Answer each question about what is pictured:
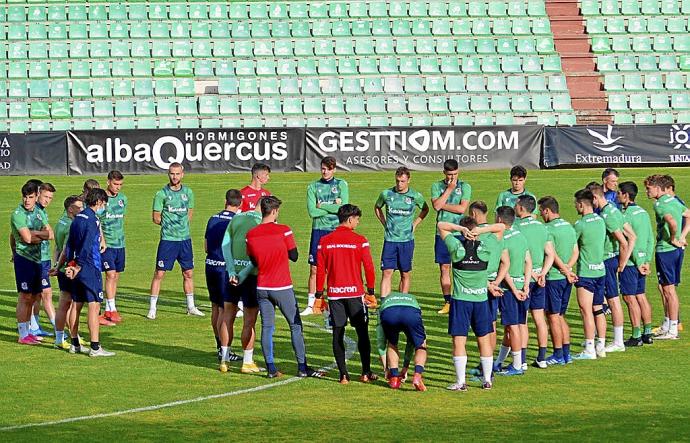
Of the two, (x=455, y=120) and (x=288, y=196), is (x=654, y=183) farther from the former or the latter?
(x=455, y=120)

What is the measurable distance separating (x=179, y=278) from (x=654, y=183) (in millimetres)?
10260

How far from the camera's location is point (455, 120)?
40.4m

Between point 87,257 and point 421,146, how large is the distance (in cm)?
2271

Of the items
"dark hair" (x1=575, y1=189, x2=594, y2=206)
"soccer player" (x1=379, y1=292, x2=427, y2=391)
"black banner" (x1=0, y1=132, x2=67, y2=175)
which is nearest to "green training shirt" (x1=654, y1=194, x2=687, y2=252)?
"dark hair" (x1=575, y1=189, x2=594, y2=206)

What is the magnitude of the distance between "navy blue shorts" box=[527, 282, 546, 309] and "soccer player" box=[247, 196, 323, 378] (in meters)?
2.70

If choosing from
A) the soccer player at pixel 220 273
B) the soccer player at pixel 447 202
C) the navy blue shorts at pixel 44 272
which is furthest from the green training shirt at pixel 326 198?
the navy blue shorts at pixel 44 272

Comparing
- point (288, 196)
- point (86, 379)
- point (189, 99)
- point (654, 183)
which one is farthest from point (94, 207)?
point (189, 99)

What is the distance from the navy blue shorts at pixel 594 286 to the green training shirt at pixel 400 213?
4.00m

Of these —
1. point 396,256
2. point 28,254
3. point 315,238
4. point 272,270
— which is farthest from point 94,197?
point 396,256

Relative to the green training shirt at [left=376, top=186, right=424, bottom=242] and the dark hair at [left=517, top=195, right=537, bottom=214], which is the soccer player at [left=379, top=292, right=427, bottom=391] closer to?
the dark hair at [left=517, top=195, right=537, bottom=214]

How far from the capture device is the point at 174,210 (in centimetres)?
1838

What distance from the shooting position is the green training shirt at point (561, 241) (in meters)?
14.1

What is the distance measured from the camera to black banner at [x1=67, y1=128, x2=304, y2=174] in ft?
117

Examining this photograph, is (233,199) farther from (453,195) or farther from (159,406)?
(453,195)
